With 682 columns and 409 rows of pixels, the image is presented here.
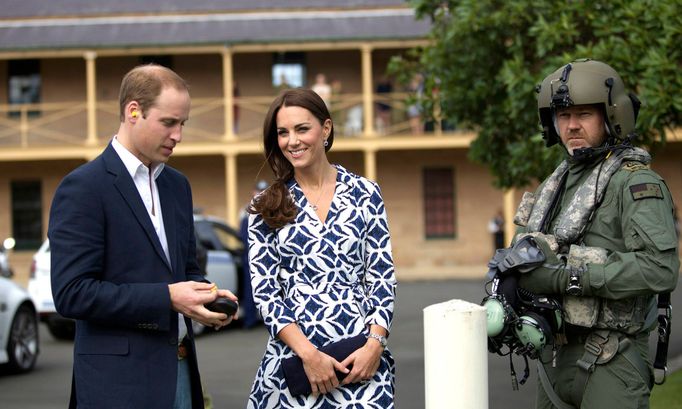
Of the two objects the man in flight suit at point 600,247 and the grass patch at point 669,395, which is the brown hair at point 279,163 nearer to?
the man in flight suit at point 600,247

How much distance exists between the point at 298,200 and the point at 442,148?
2805 centimetres

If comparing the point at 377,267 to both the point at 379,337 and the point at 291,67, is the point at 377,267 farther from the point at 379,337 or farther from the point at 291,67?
the point at 291,67

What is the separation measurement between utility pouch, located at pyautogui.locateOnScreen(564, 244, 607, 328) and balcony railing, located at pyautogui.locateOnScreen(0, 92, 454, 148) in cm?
2627

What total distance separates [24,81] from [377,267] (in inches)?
1199

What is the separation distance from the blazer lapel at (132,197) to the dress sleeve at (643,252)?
5.31ft

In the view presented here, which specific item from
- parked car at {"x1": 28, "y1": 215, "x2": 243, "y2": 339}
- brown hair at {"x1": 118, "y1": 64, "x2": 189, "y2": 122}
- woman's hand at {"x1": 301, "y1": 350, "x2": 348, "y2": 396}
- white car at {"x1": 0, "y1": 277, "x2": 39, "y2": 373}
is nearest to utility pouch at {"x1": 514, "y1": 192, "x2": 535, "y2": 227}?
woman's hand at {"x1": 301, "y1": 350, "x2": 348, "y2": 396}

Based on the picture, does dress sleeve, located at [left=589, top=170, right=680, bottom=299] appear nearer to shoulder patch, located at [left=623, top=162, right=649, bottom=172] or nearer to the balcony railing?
shoulder patch, located at [left=623, top=162, right=649, bottom=172]

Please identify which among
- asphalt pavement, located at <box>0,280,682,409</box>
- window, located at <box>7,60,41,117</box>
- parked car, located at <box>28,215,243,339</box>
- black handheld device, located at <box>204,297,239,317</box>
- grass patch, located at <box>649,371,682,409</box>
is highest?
window, located at <box>7,60,41,117</box>

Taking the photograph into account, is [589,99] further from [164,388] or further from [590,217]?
[164,388]

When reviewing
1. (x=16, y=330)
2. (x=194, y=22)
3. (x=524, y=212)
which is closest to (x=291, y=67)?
(x=194, y=22)

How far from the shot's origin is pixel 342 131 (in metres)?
31.0

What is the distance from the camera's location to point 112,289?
12.2 feet

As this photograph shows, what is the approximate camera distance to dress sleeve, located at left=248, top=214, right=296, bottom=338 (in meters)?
4.16

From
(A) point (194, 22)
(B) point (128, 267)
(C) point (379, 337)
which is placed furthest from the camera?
(A) point (194, 22)
